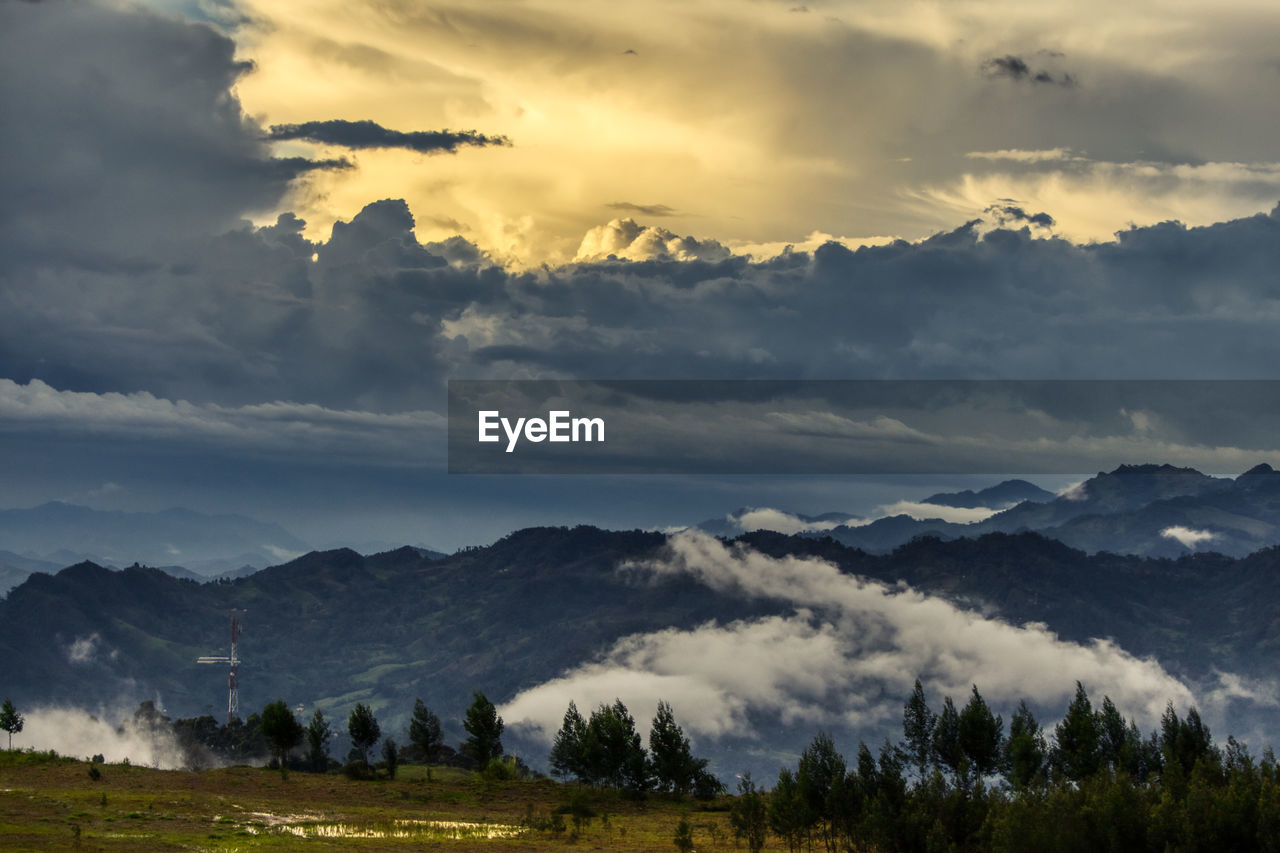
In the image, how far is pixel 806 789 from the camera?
12950 centimetres

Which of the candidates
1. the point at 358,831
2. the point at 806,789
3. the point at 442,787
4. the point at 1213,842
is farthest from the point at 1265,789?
the point at 442,787

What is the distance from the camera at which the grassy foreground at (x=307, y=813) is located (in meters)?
98.6

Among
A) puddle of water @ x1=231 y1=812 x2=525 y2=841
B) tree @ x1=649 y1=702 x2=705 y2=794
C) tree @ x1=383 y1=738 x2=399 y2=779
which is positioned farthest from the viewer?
tree @ x1=649 y1=702 x2=705 y2=794

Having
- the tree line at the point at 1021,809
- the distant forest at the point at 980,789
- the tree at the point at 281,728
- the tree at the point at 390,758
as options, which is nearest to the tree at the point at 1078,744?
the distant forest at the point at 980,789

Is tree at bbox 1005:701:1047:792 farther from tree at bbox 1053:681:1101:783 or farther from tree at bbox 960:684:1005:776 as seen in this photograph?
tree at bbox 1053:681:1101:783

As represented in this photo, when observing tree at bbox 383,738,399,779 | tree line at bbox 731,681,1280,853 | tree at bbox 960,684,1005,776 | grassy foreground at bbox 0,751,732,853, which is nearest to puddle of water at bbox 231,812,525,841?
grassy foreground at bbox 0,751,732,853

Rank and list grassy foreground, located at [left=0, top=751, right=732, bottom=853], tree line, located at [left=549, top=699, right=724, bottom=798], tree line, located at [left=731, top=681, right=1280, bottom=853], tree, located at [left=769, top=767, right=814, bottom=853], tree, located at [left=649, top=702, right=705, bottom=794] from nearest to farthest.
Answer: grassy foreground, located at [left=0, top=751, right=732, bottom=853] < tree line, located at [left=731, top=681, right=1280, bottom=853] < tree, located at [left=769, top=767, right=814, bottom=853] < tree line, located at [left=549, top=699, right=724, bottom=798] < tree, located at [left=649, top=702, right=705, bottom=794]

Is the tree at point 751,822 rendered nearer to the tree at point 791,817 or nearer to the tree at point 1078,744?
the tree at point 791,817

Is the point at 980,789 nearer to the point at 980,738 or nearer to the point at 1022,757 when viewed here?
the point at 1022,757

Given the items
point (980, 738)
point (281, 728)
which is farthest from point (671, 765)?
point (281, 728)

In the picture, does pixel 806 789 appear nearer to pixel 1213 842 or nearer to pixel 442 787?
pixel 1213 842

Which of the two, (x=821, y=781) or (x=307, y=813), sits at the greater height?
(x=821, y=781)

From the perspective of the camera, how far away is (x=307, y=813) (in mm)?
127438

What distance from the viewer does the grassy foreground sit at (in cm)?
9862
